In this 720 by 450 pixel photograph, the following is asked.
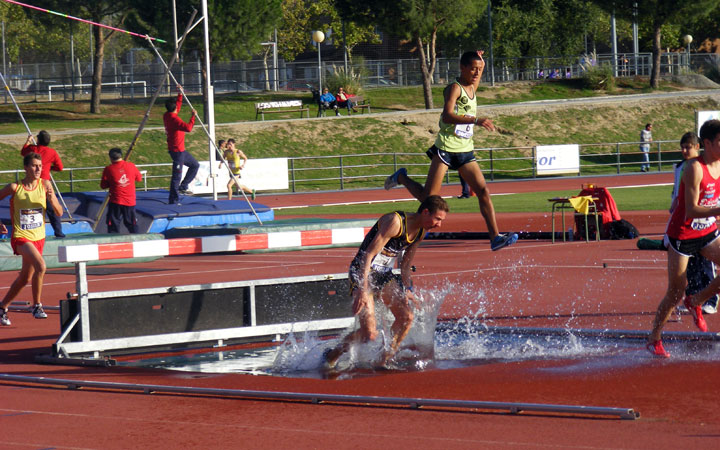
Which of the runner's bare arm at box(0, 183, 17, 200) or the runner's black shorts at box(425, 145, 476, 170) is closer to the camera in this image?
the runner's black shorts at box(425, 145, 476, 170)

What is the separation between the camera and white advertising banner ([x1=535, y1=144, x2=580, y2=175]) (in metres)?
39.9

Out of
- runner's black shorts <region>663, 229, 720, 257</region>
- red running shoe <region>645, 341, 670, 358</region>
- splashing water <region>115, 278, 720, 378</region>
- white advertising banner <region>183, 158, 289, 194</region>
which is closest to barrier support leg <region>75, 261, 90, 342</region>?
splashing water <region>115, 278, 720, 378</region>

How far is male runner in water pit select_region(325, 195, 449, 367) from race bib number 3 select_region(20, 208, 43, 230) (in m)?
4.73

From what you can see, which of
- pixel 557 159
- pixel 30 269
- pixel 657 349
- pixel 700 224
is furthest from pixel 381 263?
pixel 557 159

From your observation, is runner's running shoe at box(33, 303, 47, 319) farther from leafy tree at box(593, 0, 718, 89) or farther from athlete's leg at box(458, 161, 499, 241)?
leafy tree at box(593, 0, 718, 89)

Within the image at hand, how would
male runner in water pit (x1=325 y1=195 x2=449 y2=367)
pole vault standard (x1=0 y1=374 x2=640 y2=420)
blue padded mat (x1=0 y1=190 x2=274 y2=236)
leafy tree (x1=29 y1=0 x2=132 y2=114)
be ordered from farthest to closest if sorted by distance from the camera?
leafy tree (x1=29 y1=0 x2=132 y2=114) < blue padded mat (x1=0 y1=190 x2=274 y2=236) < male runner in water pit (x1=325 y1=195 x2=449 y2=367) < pole vault standard (x1=0 y1=374 x2=640 y2=420)

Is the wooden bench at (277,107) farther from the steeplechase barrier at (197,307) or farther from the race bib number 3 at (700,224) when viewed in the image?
the race bib number 3 at (700,224)

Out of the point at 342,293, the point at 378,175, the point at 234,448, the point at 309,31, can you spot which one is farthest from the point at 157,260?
the point at 309,31

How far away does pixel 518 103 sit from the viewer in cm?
5303

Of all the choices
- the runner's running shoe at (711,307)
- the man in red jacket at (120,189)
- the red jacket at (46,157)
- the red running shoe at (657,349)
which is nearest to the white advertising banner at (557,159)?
the man in red jacket at (120,189)

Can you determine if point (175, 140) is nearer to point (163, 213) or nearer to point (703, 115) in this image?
point (163, 213)

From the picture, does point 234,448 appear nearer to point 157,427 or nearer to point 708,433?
point 157,427

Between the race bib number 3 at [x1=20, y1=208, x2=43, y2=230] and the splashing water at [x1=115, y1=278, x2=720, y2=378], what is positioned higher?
the race bib number 3 at [x1=20, y1=208, x2=43, y2=230]

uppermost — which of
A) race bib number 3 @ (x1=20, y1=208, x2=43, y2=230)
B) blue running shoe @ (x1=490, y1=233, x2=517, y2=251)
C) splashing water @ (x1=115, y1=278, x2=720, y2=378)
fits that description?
race bib number 3 @ (x1=20, y1=208, x2=43, y2=230)
